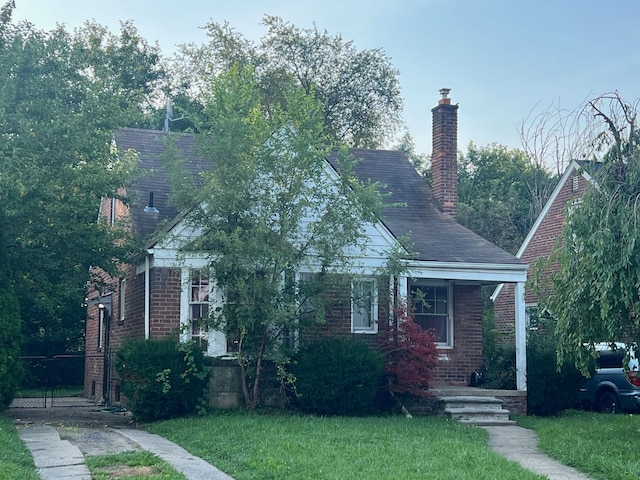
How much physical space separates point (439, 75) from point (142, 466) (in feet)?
49.2

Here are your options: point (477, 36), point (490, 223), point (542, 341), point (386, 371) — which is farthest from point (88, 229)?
point (490, 223)

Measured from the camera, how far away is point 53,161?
1491cm

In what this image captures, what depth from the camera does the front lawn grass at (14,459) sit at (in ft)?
28.8

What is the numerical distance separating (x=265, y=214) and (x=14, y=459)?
20.2ft

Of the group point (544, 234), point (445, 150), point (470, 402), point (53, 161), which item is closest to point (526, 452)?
point (470, 402)

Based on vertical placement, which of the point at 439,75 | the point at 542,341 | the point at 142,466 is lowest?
the point at 142,466

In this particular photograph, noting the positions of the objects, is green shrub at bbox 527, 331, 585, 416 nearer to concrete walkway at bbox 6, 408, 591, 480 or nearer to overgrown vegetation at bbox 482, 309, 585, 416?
overgrown vegetation at bbox 482, 309, 585, 416

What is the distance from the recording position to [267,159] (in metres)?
14.6

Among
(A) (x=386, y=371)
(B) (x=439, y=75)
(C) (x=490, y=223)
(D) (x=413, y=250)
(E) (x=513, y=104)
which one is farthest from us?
(C) (x=490, y=223)

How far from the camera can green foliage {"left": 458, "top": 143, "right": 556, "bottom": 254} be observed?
3922 cm

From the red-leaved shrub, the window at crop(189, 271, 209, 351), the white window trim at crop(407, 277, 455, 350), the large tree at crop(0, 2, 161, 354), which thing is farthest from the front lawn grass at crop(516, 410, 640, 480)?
the large tree at crop(0, 2, 161, 354)

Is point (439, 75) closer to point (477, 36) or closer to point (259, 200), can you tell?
point (477, 36)

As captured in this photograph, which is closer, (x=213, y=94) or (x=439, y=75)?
(x=213, y=94)

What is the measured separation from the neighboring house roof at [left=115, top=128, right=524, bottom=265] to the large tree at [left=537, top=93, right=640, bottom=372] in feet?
14.9
